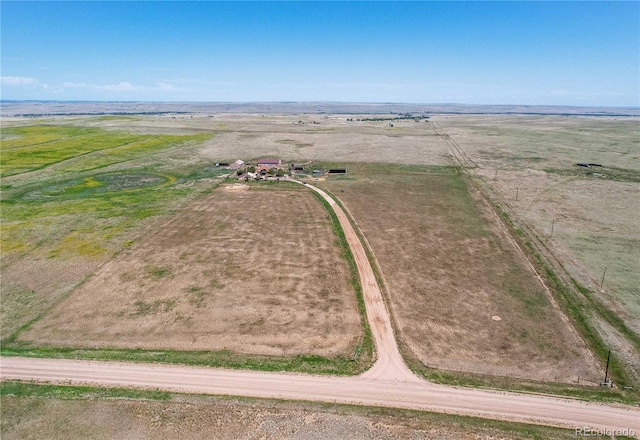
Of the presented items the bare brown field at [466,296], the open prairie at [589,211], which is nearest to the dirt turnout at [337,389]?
the bare brown field at [466,296]

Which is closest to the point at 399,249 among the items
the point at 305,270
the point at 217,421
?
the point at 305,270

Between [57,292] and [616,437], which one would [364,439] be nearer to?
[616,437]

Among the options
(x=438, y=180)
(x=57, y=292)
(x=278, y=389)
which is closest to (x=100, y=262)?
(x=57, y=292)

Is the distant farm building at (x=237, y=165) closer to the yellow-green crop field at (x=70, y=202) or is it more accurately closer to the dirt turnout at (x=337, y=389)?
the yellow-green crop field at (x=70, y=202)

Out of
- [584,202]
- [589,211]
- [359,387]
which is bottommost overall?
[359,387]

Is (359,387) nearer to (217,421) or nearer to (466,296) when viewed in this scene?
(217,421)

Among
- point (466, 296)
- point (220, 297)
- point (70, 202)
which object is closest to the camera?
point (220, 297)

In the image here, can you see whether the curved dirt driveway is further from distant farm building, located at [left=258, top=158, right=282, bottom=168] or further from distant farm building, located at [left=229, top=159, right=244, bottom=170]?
distant farm building, located at [left=229, top=159, right=244, bottom=170]

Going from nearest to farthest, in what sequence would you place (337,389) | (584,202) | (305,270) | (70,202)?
(337,389) → (305,270) → (584,202) → (70,202)

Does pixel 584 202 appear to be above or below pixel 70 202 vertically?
above
